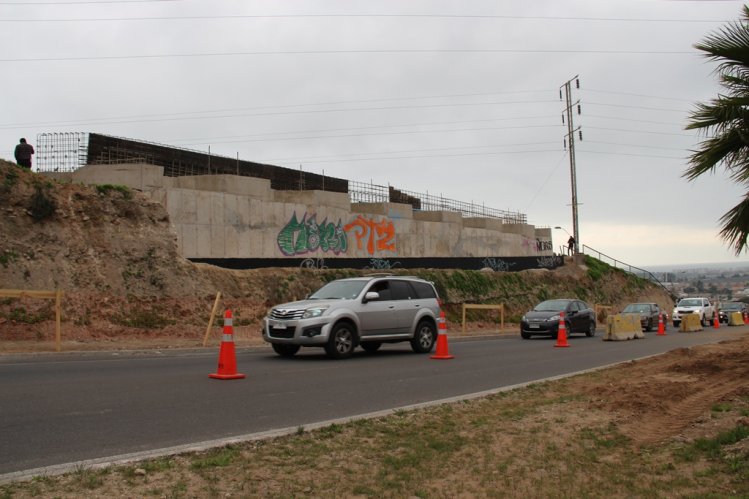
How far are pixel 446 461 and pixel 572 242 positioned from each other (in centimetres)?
4892

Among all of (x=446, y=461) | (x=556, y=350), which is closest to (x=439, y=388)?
(x=446, y=461)

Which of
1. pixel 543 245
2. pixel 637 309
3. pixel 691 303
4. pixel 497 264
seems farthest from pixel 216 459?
pixel 543 245

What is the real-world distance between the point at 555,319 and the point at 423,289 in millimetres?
9022

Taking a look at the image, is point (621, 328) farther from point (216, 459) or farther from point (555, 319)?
point (216, 459)

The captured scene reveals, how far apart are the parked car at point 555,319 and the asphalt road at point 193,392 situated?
7295 millimetres

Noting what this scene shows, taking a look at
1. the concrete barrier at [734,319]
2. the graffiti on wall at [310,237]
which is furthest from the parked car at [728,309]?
the graffiti on wall at [310,237]

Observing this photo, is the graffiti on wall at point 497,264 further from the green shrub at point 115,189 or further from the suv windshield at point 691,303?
the green shrub at point 115,189

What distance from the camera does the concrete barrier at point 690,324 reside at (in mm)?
30594

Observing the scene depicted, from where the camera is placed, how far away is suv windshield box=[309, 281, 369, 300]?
51.9 ft

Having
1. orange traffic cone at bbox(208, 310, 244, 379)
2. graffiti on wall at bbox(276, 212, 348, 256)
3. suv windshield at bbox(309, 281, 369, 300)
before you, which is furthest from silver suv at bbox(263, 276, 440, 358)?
graffiti on wall at bbox(276, 212, 348, 256)

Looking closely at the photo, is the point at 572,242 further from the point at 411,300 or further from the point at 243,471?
the point at 243,471

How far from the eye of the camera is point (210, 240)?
87.1ft

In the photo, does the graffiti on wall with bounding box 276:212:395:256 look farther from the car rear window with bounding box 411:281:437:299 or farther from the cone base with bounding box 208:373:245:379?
the cone base with bounding box 208:373:245:379

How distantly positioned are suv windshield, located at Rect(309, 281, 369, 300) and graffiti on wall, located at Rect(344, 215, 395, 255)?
60.8 feet
